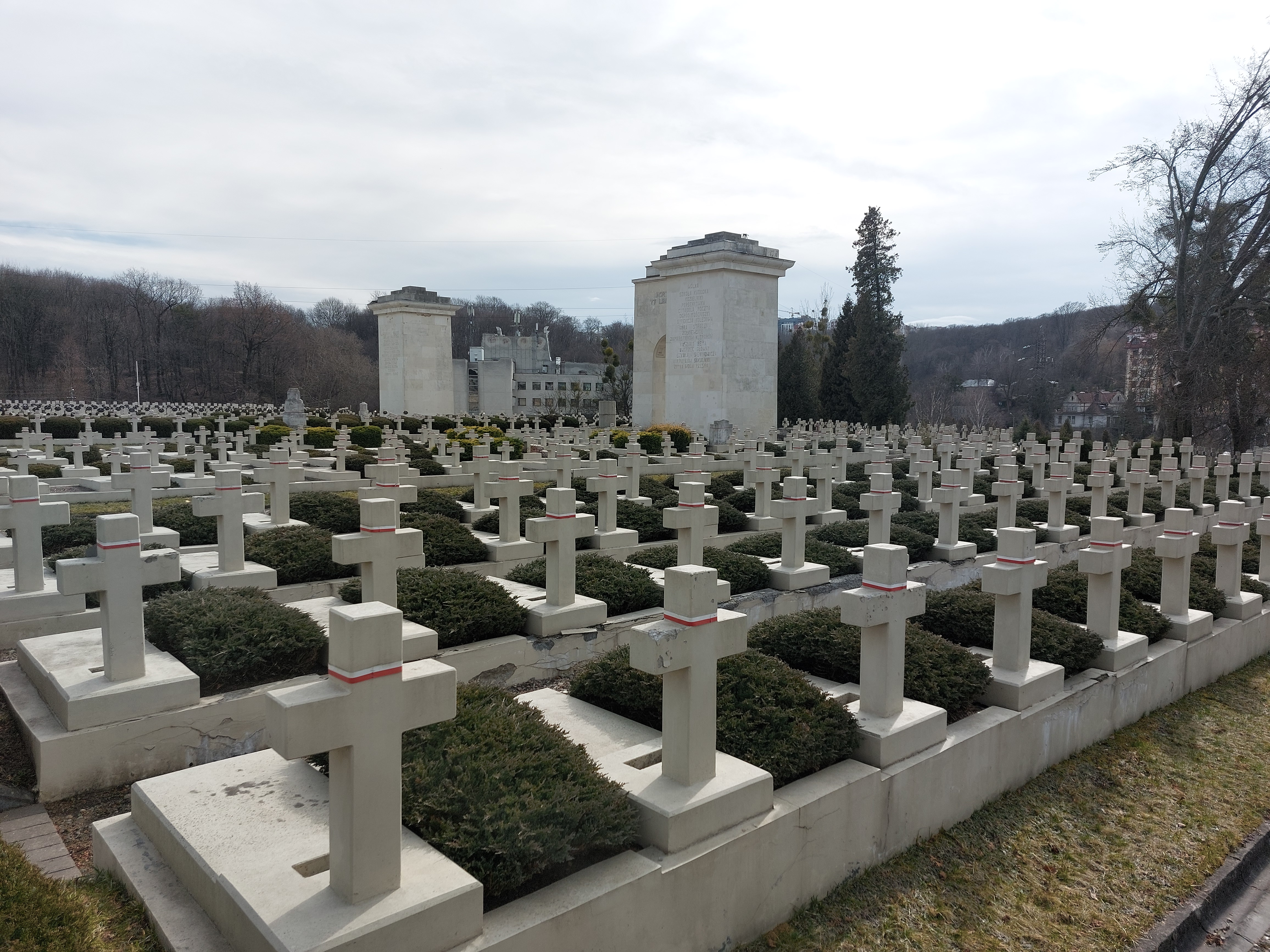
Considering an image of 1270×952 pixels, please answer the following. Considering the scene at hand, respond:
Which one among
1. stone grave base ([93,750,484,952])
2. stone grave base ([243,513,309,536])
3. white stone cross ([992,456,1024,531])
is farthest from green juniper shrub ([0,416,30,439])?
stone grave base ([93,750,484,952])

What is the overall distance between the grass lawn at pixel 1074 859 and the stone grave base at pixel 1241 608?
1.70 meters

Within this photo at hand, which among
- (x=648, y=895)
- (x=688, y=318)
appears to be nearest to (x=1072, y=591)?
(x=648, y=895)

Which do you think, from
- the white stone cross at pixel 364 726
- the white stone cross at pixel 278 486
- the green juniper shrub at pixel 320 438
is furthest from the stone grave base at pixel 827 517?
the green juniper shrub at pixel 320 438

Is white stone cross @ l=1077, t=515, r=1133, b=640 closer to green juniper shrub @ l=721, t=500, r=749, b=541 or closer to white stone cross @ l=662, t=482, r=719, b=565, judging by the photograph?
white stone cross @ l=662, t=482, r=719, b=565

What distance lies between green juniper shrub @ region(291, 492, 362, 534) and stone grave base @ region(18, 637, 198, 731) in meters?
3.99

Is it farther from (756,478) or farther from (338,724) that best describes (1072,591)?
(338,724)

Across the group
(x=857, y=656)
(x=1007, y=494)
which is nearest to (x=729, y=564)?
(x=857, y=656)

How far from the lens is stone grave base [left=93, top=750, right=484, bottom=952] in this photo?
246 cm

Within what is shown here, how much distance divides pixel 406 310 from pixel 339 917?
3822 centimetres

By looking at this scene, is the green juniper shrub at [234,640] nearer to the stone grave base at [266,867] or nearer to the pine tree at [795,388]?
the stone grave base at [266,867]

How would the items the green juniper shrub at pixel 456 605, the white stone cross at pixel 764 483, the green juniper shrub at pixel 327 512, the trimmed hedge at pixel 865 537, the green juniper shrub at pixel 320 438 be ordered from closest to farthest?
the green juniper shrub at pixel 456 605
the green juniper shrub at pixel 327 512
the trimmed hedge at pixel 865 537
the white stone cross at pixel 764 483
the green juniper shrub at pixel 320 438

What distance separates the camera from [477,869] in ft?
9.16

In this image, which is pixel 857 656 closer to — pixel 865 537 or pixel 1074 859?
pixel 1074 859

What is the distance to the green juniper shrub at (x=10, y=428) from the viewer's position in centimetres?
2730
